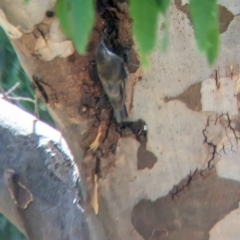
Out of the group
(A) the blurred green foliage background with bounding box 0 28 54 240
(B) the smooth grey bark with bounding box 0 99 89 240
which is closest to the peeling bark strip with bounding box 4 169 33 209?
(B) the smooth grey bark with bounding box 0 99 89 240

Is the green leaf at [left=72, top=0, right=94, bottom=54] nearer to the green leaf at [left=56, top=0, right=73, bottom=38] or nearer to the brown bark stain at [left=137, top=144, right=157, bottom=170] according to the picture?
the green leaf at [left=56, top=0, right=73, bottom=38]

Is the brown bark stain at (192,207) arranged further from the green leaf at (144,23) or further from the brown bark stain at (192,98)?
the green leaf at (144,23)

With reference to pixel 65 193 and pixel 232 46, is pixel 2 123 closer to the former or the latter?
pixel 65 193

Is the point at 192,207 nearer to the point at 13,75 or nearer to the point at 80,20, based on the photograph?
the point at 80,20

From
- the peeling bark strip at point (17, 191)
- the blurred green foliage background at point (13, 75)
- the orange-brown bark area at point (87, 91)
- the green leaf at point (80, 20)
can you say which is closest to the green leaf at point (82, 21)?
the green leaf at point (80, 20)

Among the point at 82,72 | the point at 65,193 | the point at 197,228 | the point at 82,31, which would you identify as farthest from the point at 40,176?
the point at 82,31
